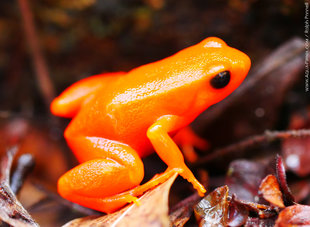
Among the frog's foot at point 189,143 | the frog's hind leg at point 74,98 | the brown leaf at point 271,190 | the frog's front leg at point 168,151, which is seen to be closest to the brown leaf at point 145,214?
the frog's front leg at point 168,151

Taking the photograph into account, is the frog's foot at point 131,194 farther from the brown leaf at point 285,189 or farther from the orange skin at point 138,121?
the brown leaf at point 285,189

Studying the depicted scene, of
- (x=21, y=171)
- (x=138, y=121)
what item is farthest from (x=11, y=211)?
(x=138, y=121)

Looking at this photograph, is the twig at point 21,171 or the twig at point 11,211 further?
the twig at point 21,171

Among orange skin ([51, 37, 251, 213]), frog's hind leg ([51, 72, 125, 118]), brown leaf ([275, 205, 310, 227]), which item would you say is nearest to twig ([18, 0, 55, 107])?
frog's hind leg ([51, 72, 125, 118])

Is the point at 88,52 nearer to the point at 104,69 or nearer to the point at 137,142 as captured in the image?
the point at 104,69

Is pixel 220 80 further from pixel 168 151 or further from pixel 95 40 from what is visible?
pixel 95 40

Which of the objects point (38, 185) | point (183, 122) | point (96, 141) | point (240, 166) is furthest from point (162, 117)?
point (38, 185)
